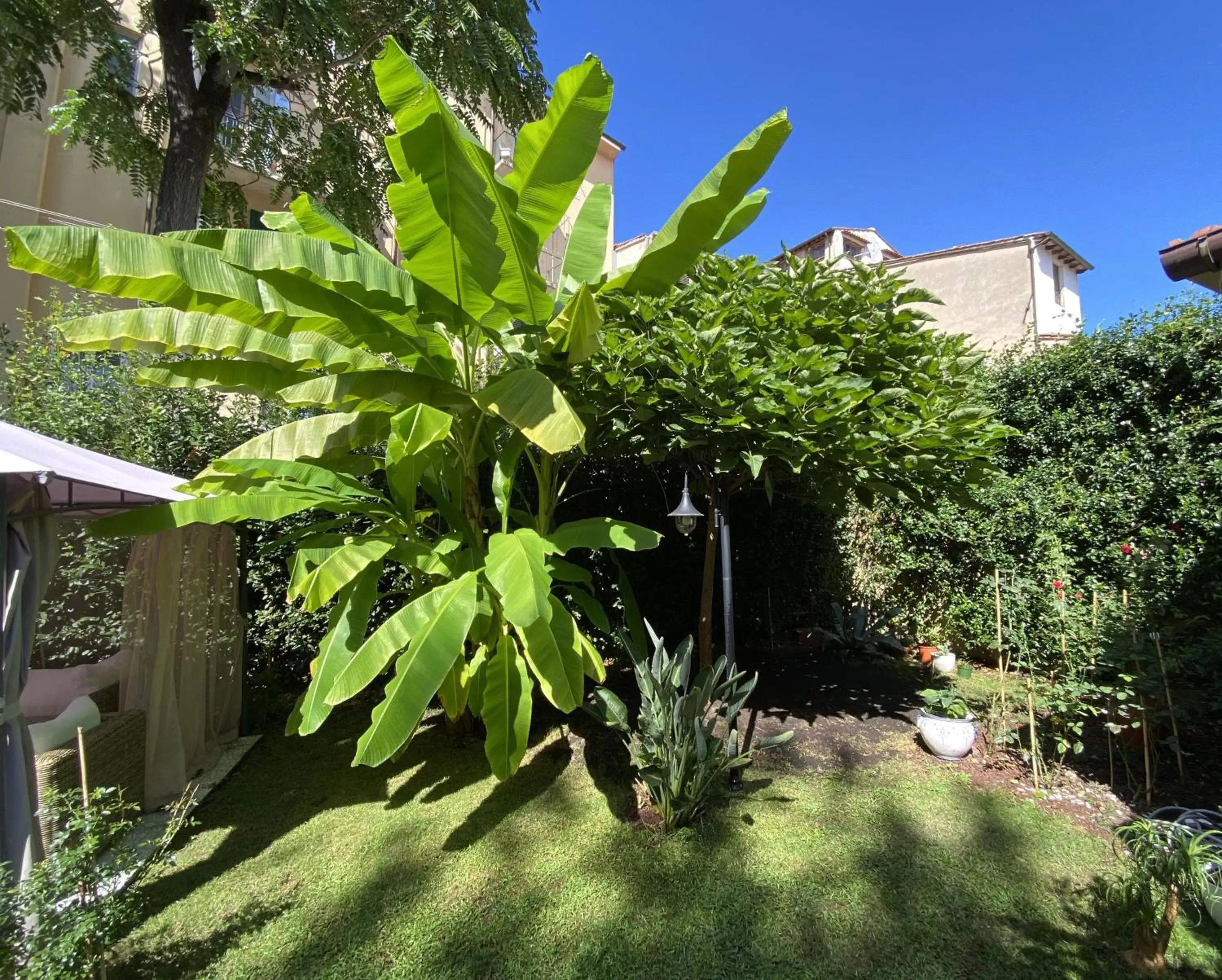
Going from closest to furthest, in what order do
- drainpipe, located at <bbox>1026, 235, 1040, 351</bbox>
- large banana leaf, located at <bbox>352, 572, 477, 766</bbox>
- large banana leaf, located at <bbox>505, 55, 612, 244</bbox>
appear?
large banana leaf, located at <bbox>352, 572, 477, 766</bbox> < large banana leaf, located at <bbox>505, 55, 612, 244</bbox> < drainpipe, located at <bbox>1026, 235, 1040, 351</bbox>

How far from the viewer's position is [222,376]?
11.3 feet

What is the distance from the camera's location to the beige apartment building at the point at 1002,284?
1301cm

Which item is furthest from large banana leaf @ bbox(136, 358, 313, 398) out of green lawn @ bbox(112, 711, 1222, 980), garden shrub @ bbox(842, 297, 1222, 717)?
garden shrub @ bbox(842, 297, 1222, 717)

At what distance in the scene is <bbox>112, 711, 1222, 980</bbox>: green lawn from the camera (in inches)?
96.3

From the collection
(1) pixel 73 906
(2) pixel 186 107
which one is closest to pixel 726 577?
(1) pixel 73 906

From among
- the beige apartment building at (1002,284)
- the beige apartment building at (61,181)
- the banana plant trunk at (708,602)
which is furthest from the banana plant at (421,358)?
the beige apartment building at (1002,284)

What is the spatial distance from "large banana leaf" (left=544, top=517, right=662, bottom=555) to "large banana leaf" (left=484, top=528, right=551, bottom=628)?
0.60 ft

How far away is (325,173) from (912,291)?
23.8 feet

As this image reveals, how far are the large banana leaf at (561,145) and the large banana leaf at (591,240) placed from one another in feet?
2.21

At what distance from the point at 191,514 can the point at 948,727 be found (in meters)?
5.48

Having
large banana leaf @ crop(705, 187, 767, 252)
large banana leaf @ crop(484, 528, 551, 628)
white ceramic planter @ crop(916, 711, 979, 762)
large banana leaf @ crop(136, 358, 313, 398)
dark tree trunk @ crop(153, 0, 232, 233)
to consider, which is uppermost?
dark tree trunk @ crop(153, 0, 232, 233)

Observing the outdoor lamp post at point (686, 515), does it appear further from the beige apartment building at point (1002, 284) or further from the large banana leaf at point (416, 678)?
the beige apartment building at point (1002, 284)

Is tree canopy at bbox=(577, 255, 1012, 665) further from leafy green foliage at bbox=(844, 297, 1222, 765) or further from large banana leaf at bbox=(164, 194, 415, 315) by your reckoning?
large banana leaf at bbox=(164, 194, 415, 315)

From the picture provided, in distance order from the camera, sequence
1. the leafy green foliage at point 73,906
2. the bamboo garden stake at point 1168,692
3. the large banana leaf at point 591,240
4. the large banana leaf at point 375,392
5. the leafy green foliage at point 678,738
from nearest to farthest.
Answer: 1. the leafy green foliage at point 73,906
2. the large banana leaf at point 375,392
3. the leafy green foliage at point 678,738
4. the bamboo garden stake at point 1168,692
5. the large banana leaf at point 591,240
